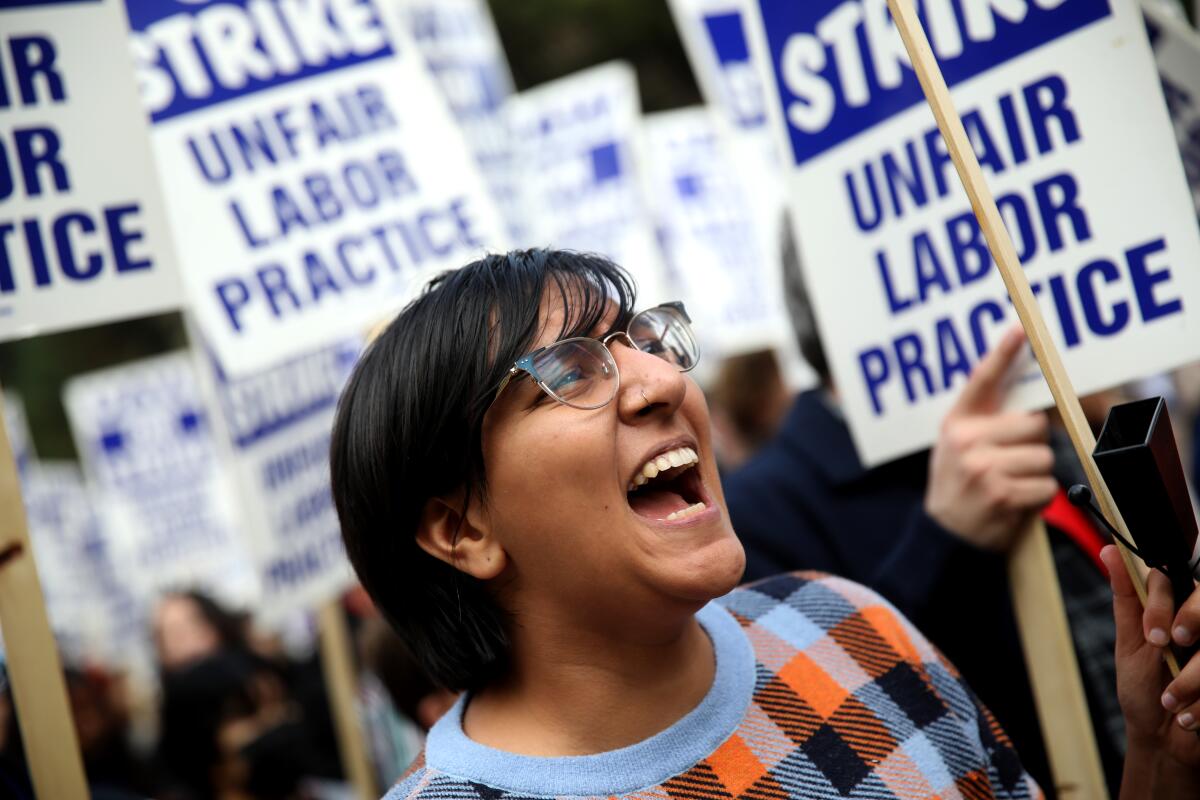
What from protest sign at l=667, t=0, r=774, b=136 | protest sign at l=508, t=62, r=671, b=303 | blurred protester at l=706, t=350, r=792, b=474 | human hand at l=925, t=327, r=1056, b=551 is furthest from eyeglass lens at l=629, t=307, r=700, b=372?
protest sign at l=508, t=62, r=671, b=303

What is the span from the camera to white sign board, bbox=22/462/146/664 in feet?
30.9

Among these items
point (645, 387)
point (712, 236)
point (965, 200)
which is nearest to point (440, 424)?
point (645, 387)

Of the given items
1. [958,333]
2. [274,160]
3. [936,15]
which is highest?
[274,160]

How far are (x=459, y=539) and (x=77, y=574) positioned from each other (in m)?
9.10

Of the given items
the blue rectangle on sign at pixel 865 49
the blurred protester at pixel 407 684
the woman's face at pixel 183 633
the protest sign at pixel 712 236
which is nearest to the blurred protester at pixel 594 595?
the blue rectangle on sign at pixel 865 49

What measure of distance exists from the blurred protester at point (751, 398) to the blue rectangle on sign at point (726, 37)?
136 cm

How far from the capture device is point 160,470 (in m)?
8.85

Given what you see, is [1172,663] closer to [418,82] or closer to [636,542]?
[636,542]

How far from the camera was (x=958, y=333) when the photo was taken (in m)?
2.37

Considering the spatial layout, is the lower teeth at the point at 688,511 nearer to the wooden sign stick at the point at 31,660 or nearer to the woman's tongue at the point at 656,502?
the woman's tongue at the point at 656,502

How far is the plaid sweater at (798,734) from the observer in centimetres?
165

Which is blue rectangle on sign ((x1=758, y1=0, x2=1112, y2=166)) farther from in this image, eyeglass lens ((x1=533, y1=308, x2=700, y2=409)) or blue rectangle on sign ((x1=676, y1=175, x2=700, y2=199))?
blue rectangle on sign ((x1=676, y1=175, x2=700, y2=199))

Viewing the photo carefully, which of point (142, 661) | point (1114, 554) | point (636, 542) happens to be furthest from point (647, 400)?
point (142, 661)

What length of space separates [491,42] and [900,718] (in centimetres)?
428
